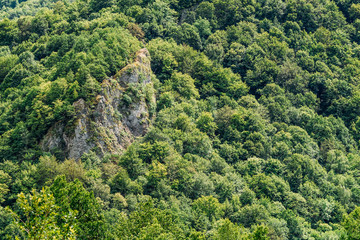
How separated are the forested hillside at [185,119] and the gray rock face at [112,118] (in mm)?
270

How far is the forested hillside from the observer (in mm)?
83938

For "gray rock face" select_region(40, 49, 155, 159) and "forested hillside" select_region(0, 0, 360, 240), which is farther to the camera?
"gray rock face" select_region(40, 49, 155, 159)

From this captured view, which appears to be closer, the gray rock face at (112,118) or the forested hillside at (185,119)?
the forested hillside at (185,119)

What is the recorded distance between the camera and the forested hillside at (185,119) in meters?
83.9

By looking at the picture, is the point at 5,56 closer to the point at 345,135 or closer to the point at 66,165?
the point at 66,165

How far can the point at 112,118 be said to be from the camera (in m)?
96.8

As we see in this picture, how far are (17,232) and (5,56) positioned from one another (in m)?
60.7

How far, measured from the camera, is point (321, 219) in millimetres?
105438

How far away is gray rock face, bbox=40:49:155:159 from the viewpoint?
90438 millimetres

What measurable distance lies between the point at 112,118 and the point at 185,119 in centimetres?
1704

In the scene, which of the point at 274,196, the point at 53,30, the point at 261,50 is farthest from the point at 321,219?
the point at 53,30

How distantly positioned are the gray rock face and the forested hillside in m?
0.27

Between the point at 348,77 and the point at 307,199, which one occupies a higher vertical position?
the point at 348,77

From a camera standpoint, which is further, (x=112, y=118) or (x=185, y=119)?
(x=185, y=119)
